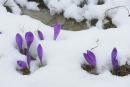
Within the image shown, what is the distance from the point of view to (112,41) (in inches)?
90.6

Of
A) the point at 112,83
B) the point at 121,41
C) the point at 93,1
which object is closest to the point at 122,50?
the point at 121,41

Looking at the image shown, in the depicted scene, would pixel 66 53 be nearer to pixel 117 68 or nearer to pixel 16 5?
pixel 117 68

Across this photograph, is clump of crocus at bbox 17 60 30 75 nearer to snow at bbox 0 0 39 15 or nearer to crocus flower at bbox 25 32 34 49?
crocus flower at bbox 25 32 34 49

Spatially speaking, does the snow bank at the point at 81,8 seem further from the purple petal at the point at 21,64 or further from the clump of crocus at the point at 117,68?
the purple petal at the point at 21,64

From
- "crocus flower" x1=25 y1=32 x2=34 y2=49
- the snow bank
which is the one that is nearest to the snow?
the snow bank

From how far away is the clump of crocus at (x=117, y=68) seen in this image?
6.90 feet

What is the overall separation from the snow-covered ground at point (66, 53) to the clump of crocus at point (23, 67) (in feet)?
0.12

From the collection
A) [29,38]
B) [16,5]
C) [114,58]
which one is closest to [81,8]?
[16,5]

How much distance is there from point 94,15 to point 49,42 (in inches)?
19.9

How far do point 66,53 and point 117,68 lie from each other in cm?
33

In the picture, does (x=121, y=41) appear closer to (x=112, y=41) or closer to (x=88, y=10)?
(x=112, y=41)

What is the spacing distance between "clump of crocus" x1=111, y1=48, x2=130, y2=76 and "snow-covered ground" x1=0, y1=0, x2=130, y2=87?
34 mm

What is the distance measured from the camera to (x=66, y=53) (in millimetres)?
2221

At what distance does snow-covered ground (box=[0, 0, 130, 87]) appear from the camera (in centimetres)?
203
